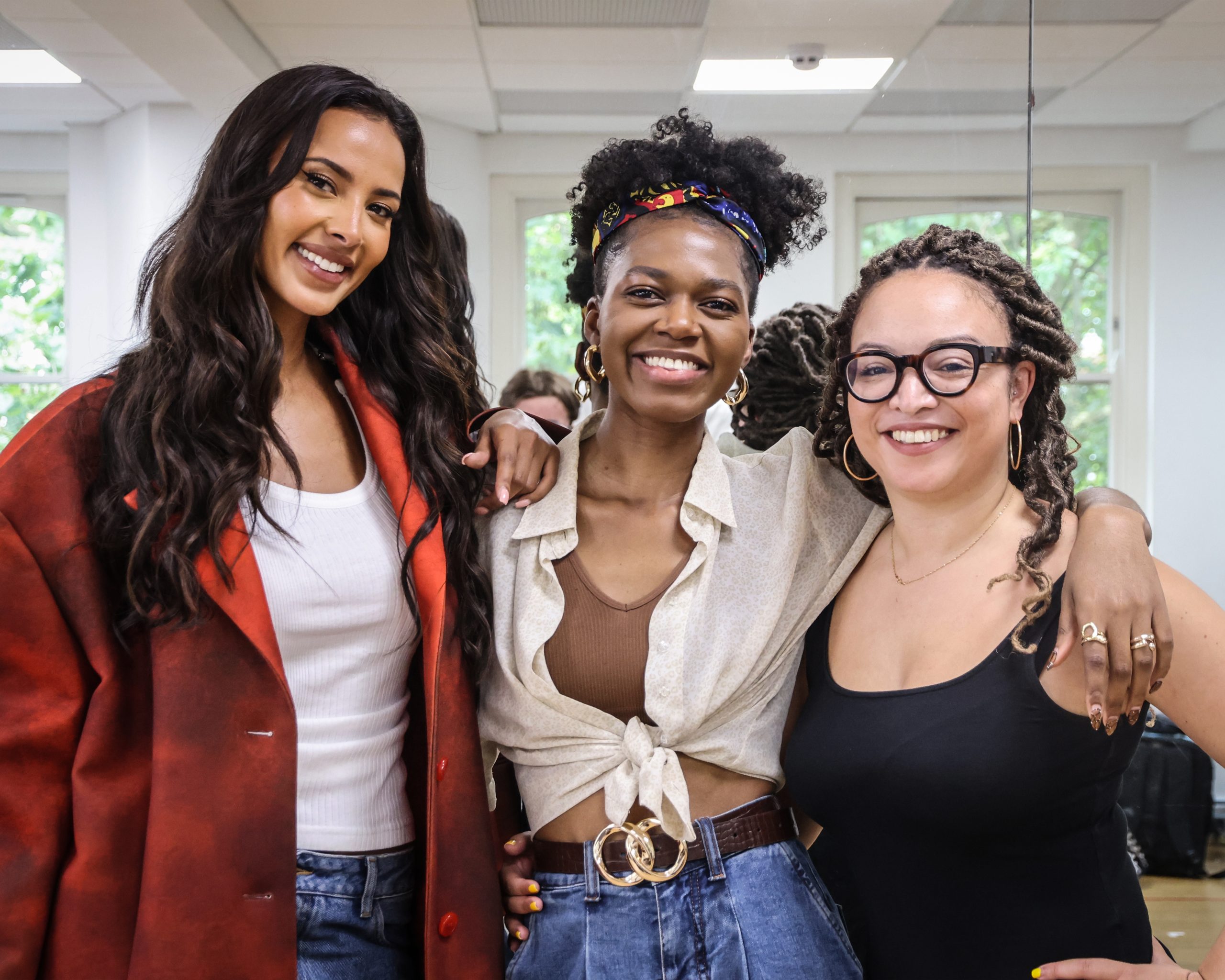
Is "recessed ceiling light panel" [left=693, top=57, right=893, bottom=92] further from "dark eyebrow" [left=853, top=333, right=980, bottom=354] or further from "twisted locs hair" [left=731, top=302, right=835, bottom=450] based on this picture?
"dark eyebrow" [left=853, top=333, right=980, bottom=354]

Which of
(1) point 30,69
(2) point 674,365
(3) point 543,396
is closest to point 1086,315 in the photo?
(2) point 674,365

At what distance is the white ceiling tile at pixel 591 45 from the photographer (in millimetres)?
3170

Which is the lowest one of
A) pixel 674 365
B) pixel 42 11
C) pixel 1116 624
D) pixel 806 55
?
pixel 1116 624

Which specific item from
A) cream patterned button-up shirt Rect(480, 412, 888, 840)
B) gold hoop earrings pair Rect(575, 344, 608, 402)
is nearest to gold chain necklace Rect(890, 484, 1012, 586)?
cream patterned button-up shirt Rect(480, 412, 888, 840)

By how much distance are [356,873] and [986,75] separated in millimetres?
2265

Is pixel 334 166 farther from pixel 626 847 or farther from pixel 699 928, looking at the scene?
pixel 699 928

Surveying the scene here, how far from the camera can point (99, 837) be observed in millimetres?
1304

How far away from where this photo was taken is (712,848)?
149cm

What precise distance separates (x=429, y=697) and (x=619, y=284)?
709mm

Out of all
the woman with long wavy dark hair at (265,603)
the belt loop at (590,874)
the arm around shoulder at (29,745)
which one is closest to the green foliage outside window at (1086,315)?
the woman with long wavy dark hair at (265,603)

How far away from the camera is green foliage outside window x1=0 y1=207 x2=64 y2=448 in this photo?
2836mm

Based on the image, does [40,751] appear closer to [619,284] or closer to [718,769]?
[718,769]

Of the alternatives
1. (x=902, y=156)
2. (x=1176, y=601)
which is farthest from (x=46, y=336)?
(x=1176, y=601)

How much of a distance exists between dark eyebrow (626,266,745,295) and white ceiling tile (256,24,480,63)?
2109 millimetres
